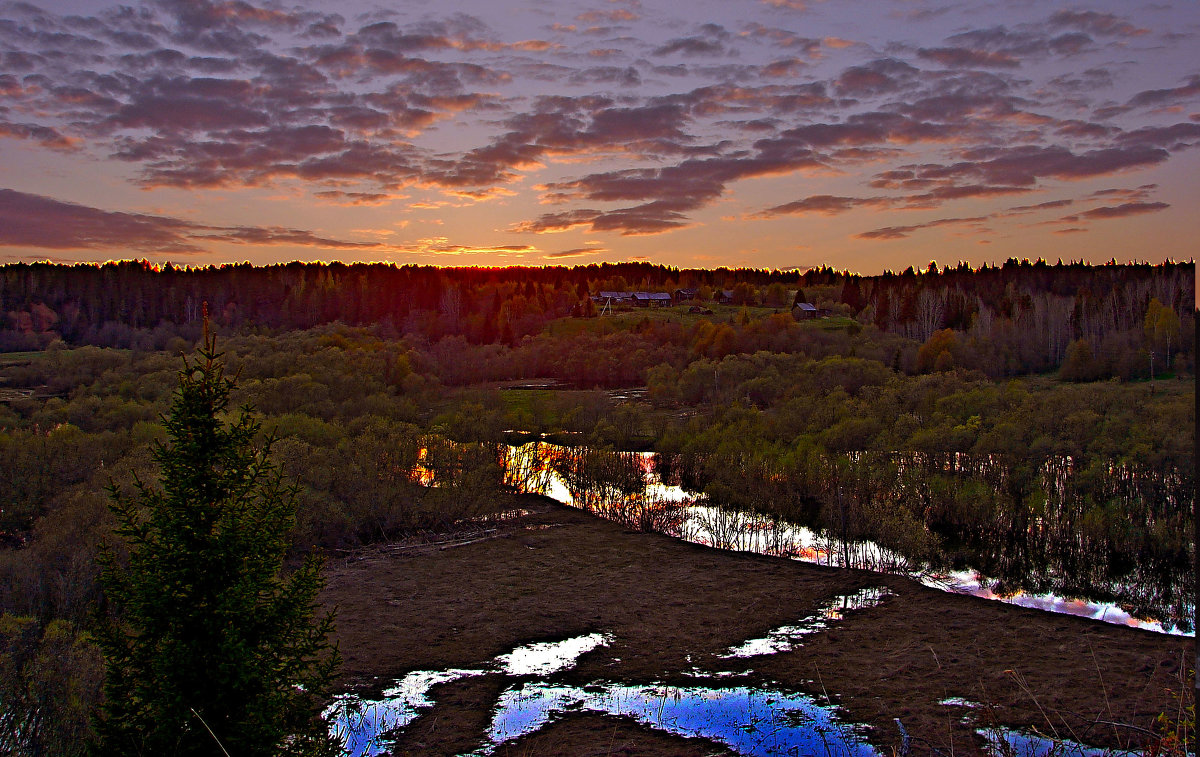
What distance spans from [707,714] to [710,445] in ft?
81.5

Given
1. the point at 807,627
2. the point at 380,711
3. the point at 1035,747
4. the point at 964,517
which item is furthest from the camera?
the point at 964,517

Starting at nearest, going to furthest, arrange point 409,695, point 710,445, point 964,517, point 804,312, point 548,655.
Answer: point 409,695 < point 548,655 < point 964,517 < point 710,445 < point 804,312

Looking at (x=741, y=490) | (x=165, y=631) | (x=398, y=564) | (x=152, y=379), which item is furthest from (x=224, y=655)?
(x=152, y=379)

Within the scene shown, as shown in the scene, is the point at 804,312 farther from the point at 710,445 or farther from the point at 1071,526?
the point at 1071,526

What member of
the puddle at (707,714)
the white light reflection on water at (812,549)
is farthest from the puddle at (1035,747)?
the white light reflection on water at (812,549)

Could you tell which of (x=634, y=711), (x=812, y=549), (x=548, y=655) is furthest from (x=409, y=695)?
(x=812, y=549)

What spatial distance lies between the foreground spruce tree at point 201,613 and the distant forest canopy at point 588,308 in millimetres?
73240

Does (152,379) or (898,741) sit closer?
(898,741)

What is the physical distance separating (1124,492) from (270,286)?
136 m

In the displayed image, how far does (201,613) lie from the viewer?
9.29 m

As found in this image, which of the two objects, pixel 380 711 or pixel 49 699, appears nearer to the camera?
pixel 49 699

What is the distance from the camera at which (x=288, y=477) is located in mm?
24906

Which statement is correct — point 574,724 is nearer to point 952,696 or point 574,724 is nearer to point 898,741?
point 898,741

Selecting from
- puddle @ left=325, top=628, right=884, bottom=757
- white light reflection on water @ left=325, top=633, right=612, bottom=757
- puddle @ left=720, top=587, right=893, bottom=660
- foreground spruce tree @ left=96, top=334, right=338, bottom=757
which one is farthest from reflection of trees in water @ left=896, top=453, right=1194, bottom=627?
foreground spruce tree @ left=96, top=334, right=338, bottom=757
